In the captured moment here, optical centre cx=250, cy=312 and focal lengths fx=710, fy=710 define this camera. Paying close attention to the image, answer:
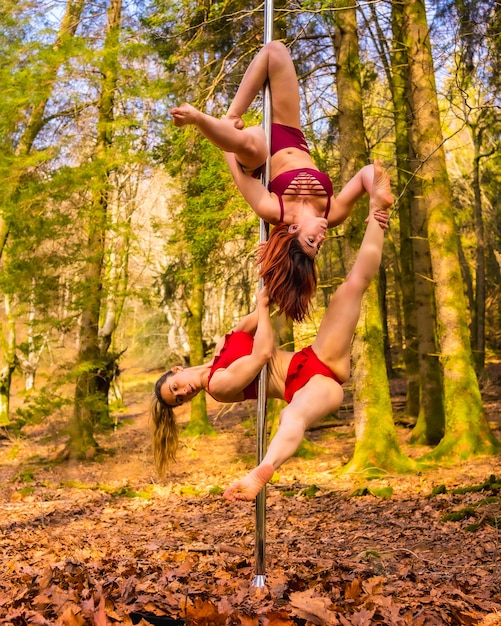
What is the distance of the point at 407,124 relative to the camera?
13195 millimetres

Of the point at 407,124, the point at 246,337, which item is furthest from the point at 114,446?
the point at 246,337

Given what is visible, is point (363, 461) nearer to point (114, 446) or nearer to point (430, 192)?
point (430, 192)

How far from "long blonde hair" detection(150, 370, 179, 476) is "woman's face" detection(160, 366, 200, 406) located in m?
0.04

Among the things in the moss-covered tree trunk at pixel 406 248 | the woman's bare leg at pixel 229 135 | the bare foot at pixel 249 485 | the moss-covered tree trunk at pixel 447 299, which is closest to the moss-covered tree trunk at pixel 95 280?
the moss-covered tree trunk at pixel 406 248

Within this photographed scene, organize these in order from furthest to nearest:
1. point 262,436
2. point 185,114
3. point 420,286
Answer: point 420,286 < point 262,436 < point 185,114

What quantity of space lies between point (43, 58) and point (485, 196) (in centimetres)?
1403

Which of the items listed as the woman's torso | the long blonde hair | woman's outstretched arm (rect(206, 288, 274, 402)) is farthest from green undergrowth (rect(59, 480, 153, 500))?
the woman's torso

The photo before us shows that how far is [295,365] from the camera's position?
4109mm

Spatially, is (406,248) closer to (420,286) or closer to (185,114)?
(420,286)

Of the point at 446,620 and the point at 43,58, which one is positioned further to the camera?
the point at 43,58

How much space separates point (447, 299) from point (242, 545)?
5090 mm

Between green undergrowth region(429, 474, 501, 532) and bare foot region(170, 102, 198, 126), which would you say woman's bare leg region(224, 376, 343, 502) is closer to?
bare foot region(170, 102, 198, 126)

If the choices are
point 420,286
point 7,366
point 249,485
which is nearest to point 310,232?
point 249,485

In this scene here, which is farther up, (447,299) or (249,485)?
(447,299)
